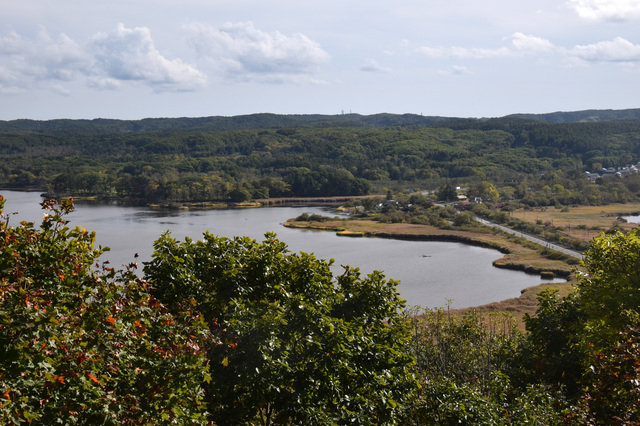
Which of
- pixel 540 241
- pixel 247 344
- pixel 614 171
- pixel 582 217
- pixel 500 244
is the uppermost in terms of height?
pixel 614 171

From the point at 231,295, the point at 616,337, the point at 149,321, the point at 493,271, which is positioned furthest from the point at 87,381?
the point at 493,271

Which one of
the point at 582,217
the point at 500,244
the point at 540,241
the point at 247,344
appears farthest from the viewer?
the point at 582,217

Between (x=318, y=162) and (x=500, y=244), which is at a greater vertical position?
(x=318, y=162)

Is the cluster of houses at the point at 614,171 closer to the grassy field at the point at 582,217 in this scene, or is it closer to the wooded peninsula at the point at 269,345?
the grassy field at the point at 582,217

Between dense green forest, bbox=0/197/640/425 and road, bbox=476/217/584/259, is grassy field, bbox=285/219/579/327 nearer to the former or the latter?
road, bbox=476/217/584/259

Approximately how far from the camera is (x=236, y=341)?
10.3m

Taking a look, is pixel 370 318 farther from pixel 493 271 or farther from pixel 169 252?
pixel 493 271

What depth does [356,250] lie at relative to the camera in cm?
5834

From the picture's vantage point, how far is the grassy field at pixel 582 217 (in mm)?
69594

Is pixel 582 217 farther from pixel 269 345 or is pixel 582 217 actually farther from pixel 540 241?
pixel 269 345

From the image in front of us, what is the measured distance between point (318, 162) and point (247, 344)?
6034 inches

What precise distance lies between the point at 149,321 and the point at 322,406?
3377 millimetres

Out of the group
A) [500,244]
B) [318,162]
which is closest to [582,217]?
[500,244]

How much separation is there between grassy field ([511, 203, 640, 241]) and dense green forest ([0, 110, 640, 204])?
712 centimetres
